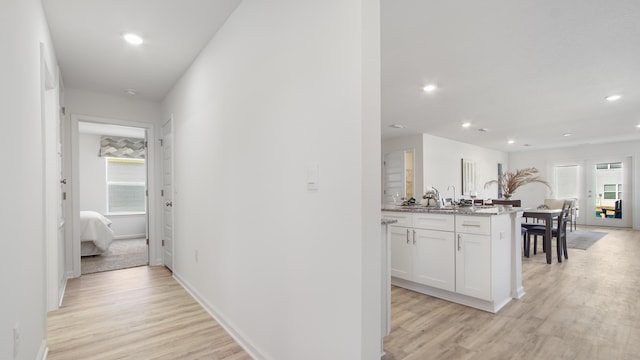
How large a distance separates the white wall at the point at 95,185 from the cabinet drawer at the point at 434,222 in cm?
600

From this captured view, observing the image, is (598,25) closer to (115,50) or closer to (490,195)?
(115,50)

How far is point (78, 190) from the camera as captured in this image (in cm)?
408

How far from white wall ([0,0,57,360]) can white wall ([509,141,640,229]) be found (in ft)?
39.2

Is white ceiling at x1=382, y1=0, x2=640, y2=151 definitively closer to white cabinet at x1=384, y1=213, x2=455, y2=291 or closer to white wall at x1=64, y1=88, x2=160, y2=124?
white cabinet at x1=384, y1=213, x2=455, y2=291

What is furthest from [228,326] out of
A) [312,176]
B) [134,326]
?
[312,176]

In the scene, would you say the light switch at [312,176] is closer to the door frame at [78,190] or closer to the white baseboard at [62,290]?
the white baseboard at [62,290]

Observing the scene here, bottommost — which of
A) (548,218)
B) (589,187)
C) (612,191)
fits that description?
(548,218)

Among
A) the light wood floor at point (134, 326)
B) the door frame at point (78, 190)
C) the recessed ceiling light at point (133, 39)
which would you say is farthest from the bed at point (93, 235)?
the recessed ceiling light at point (133, 39)

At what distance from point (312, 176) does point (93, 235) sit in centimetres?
507

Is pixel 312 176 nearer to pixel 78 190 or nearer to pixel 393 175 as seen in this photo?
pixel 78 190

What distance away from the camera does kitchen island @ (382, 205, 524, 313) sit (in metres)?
2.84

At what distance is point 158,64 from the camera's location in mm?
3338

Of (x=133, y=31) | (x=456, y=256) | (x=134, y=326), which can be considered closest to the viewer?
(x=134, y=326)

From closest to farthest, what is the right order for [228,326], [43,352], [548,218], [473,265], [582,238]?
[43,352], [228,326], [473,265], [548,218], [582,238]
